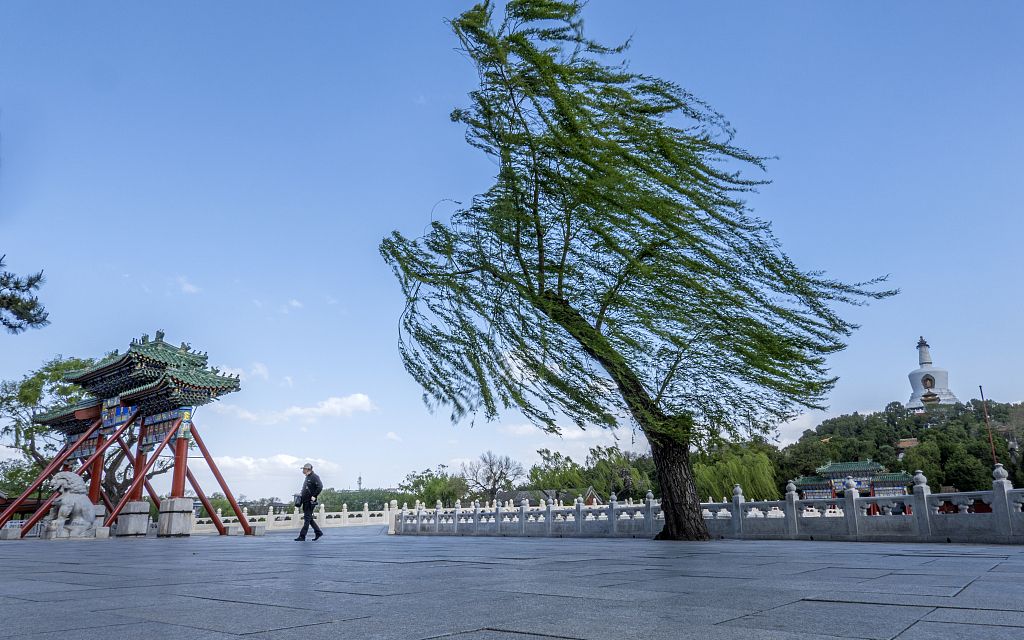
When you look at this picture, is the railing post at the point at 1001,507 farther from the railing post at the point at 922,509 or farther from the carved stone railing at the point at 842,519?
the railing post at the point at 922,509

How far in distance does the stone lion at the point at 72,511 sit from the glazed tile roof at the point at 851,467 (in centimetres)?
4401

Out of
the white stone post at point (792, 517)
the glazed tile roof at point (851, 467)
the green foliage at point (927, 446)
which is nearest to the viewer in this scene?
the white stone post at point (792, 517)

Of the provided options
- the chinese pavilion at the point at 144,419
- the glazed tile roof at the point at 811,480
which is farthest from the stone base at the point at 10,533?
the glazed tile roof at the point at 811,480

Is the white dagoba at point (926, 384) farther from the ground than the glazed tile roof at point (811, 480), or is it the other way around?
the white dagoba at point (926, 384)

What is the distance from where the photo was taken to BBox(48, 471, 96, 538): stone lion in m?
17.1

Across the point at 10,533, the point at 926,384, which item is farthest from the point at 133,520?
the point at 926,384

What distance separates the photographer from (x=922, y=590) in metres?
3.19

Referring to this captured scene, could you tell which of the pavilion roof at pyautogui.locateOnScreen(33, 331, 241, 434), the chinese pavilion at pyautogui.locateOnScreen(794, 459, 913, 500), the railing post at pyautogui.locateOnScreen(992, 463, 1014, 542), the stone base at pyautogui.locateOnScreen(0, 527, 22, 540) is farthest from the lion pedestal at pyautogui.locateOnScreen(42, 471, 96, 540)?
the chinese pavilion at pyautogui.locateOnScreen(794, 459, 913, 500)

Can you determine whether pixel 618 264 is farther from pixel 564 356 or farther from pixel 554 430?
pixel 554 430

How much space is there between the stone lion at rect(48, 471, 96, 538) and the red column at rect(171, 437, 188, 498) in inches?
83.2

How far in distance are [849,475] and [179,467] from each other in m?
42.7

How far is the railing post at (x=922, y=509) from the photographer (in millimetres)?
11141

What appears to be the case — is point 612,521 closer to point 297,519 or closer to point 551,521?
point 551,521

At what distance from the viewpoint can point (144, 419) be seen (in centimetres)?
2139
